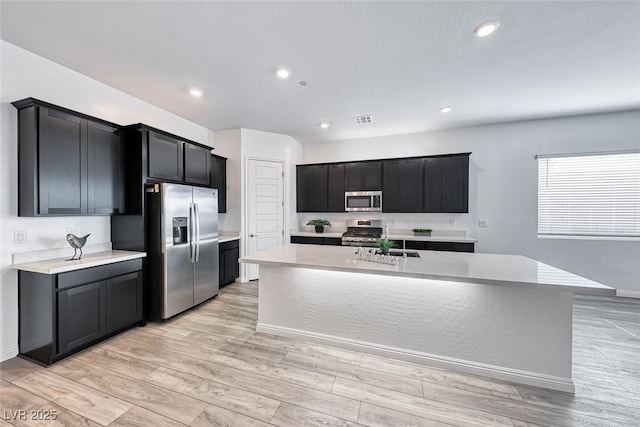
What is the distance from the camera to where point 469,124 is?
14.2 feet

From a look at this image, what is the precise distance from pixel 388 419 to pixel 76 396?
226 cm

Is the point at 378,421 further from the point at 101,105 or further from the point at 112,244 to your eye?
the point at 101,105

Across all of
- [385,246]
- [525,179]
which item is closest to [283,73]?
[385,246]

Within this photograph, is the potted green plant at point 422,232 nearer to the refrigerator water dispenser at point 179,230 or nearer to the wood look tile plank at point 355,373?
the wood look tile plank at point 355,373

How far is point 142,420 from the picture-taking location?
1.59 m

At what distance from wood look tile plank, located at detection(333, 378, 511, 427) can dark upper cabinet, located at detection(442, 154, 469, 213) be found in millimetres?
3325

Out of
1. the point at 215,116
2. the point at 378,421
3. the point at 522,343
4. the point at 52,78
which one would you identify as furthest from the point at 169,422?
the point at 215,116

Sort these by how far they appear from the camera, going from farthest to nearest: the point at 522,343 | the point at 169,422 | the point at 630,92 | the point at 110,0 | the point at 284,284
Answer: the point at 630,92
the point at 284,284
the point at 522,343
the point at 110,0
the point at 169,422

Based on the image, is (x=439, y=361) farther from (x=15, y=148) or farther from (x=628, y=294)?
(x=15, y=148)

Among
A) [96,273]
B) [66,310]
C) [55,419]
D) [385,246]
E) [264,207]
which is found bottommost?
[55,419]

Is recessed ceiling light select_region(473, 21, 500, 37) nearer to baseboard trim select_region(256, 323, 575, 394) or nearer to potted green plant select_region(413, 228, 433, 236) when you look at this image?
baseboard trim select_region(256, 323, 575, 394)

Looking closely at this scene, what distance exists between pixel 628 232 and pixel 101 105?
7.64 m

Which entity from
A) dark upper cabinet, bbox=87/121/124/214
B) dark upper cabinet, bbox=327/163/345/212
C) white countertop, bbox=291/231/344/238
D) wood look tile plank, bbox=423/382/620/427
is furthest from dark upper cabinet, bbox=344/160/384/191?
dark upper cabinet, bbox=87/121/124/214

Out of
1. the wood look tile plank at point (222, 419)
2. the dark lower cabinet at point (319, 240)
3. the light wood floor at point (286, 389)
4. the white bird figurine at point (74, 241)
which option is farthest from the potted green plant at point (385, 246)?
the white bird figurine at point (74, 241)
